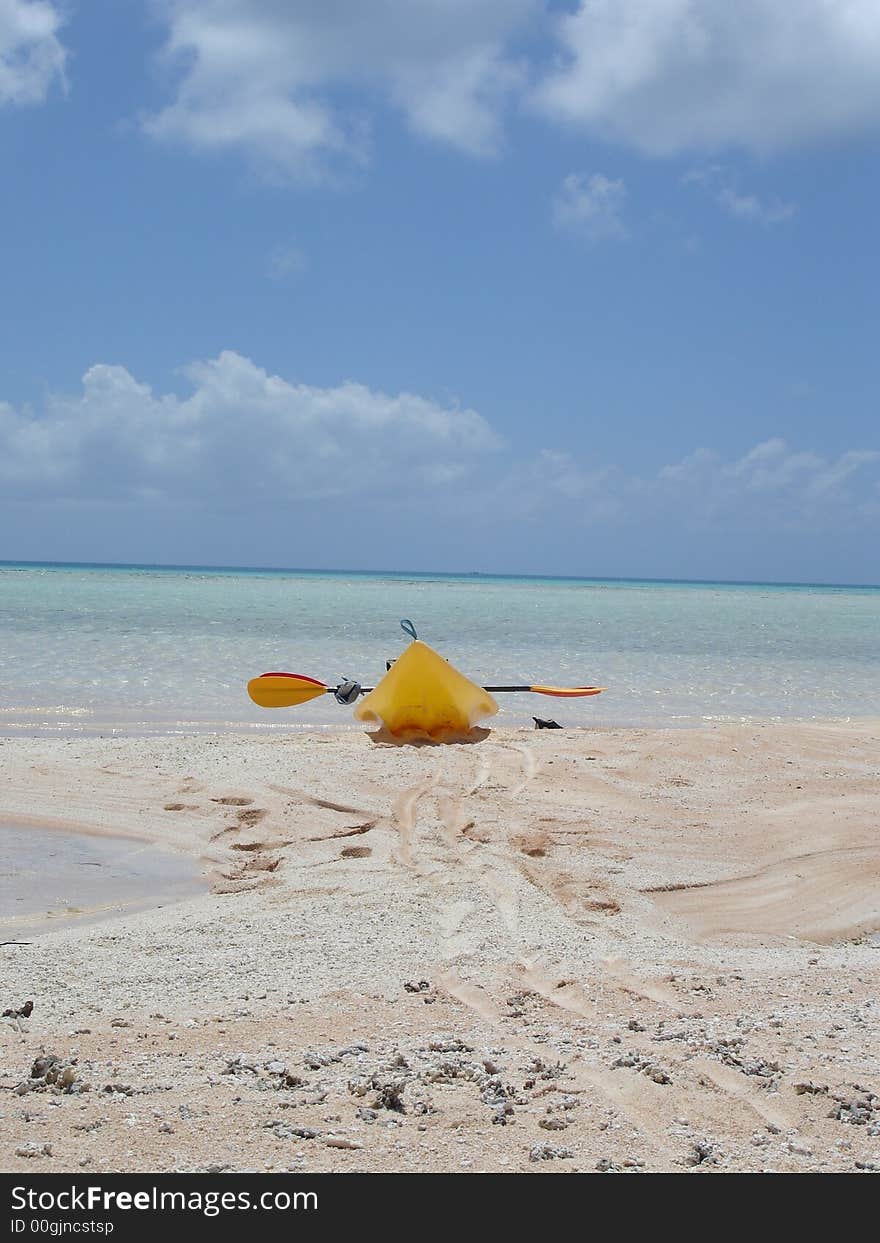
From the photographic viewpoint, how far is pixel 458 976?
369 centimetres

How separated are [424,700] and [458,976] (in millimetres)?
5040

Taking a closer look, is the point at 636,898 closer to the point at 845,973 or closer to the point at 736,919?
the point at 736,919

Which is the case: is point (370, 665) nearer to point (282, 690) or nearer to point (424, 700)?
point (282, 690)

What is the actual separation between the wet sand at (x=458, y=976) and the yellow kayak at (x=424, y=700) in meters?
1.25

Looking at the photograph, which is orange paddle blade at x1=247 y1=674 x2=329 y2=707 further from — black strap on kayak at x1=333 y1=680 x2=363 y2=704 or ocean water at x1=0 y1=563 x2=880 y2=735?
ocean water at x1=0 y1=563 x2=880 y2=735

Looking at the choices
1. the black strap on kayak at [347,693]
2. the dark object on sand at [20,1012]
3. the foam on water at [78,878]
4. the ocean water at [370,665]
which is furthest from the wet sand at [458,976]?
the ocean water at [370,665]

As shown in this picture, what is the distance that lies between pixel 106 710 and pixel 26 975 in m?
7.27

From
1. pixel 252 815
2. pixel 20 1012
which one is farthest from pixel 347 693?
pixel 20 1012

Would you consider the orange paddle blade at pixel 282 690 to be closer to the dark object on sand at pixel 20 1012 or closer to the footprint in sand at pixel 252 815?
the footprint in sand at pixel 252 815

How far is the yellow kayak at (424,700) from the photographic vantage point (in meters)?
8.64

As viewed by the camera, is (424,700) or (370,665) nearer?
(424,700)

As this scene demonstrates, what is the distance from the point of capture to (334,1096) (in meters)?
2.65

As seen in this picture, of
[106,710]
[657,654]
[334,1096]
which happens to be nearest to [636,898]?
[334,1096]

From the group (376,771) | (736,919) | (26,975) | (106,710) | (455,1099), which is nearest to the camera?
(455,1099)
